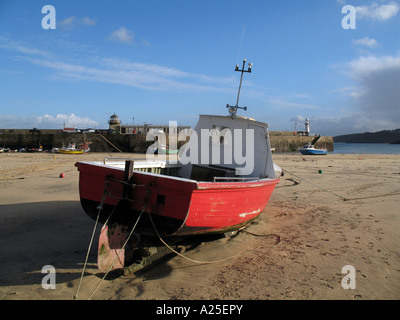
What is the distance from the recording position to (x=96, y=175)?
5281 millimetres

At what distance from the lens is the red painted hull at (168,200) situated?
4602 millimetres

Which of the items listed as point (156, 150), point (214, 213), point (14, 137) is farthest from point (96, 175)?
point (14, 137)

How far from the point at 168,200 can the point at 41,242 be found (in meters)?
3.13

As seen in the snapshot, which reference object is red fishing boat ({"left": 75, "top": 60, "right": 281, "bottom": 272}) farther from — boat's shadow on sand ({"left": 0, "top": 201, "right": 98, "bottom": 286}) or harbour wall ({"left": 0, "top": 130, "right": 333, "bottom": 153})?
harbour wall ({"left": 0, "top": 130, "right": 333, "bottom": 153})

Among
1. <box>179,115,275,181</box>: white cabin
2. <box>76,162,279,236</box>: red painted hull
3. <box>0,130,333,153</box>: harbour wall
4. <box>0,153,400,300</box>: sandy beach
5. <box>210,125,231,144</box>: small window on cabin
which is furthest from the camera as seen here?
<box>0,130,333,153</box>: harbour wall

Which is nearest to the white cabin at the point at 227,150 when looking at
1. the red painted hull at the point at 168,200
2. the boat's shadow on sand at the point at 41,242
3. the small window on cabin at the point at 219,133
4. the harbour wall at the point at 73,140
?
the small window on cabin at the point at 219,133

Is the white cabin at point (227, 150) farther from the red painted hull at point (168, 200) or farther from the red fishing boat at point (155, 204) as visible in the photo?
the red painted hull at point (168, 200)

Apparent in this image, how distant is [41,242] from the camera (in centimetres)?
591

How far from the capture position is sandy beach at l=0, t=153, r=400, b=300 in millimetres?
4160

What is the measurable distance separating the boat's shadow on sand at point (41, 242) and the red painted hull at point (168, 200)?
92 cm

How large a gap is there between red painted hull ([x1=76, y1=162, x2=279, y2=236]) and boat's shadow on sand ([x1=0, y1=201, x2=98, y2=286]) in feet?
3.01

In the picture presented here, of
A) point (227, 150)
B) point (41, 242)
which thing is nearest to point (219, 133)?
point (227, 150)

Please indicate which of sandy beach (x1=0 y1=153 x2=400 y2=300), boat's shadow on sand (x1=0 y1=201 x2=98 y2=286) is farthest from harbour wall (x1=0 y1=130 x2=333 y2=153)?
boat's shadow on sand (x1=0 y1=201 x2=98 y2=286)
